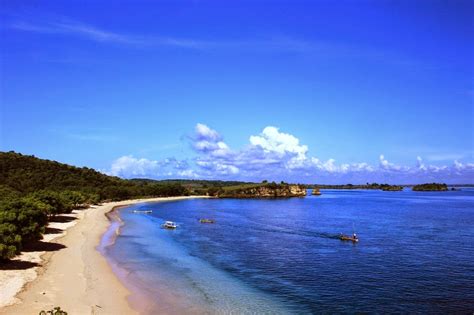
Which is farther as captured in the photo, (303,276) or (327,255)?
(327,255)

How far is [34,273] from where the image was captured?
47250 mm

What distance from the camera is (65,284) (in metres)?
44.5

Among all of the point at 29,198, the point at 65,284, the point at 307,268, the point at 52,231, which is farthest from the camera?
the point at 52,231

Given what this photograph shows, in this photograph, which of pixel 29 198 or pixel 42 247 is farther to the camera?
pixel 29 198

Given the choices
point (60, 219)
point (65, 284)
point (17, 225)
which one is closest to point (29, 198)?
point (60, 219)

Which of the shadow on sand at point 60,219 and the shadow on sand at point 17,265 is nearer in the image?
the shadow on sand at point 17,265

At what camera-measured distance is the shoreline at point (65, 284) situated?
122ft

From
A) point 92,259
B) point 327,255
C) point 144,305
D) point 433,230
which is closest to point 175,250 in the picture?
point 92,259

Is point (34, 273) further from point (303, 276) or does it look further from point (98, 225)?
point (98, 225)

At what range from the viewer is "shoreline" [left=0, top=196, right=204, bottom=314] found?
3722cm

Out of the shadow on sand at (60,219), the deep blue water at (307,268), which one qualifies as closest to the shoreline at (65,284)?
the deep blue water at (307,268)

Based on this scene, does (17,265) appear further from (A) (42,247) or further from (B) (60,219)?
(B) (60,219)

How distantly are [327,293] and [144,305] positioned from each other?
1926 cm

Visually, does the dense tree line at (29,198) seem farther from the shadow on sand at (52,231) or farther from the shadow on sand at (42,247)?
the shadow on sand at (52,231)
